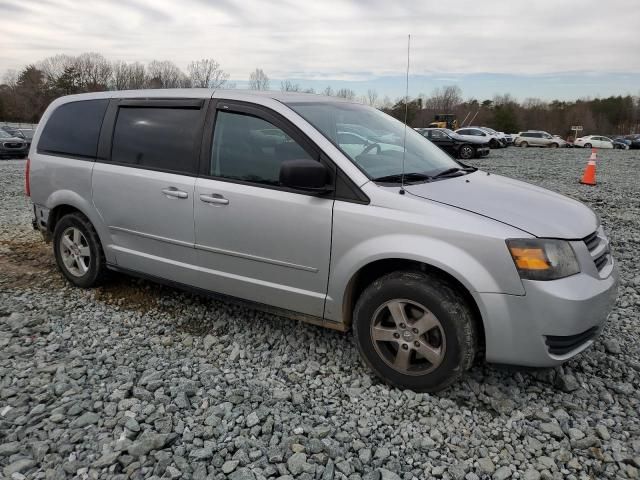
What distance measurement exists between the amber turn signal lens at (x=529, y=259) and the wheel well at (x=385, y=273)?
340 mm

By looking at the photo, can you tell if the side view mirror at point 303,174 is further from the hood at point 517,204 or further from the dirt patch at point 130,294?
the dirt patch at point 130,294

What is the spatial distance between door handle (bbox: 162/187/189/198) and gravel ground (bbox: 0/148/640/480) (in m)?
1.05

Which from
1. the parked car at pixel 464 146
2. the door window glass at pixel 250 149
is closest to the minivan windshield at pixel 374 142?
the door window glass at pixel 250 149

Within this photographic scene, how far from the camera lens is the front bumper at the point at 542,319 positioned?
8.38 ft

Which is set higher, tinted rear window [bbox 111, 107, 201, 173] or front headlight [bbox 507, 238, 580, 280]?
tinted rear window [bbox 111, 107, 201, 173]

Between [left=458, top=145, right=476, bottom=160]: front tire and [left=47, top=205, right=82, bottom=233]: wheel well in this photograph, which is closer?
[left=47, top=205, right=82, bottom=233]: wheel well

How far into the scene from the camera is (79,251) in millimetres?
4461

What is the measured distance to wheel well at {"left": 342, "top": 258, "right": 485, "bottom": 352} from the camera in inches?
110

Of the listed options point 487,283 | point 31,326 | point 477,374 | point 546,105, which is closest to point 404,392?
point 477,374

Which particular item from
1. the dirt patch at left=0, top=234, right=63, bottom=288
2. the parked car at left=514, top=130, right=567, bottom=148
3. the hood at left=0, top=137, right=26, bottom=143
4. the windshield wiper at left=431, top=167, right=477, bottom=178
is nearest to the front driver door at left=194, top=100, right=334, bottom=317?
the windshield wiper at left=431, top=167, right=477, bottom=178

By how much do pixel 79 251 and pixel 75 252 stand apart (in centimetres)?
7

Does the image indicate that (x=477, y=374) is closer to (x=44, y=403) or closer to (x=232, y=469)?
(x=232, y=469)

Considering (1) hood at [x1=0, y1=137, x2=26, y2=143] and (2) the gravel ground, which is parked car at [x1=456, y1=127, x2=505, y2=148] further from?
(2) the gravel ground

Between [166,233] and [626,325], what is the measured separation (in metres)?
3.68
